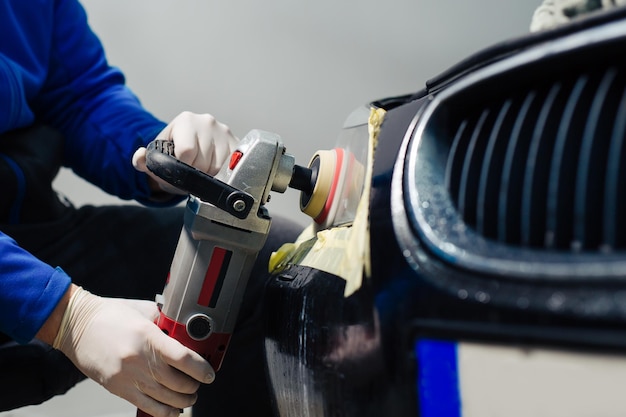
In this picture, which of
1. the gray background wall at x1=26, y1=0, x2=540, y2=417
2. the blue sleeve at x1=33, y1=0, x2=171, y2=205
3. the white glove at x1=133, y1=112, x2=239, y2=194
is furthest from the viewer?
the gray background wall at x1=26, y1=0, x2=540, y2=417

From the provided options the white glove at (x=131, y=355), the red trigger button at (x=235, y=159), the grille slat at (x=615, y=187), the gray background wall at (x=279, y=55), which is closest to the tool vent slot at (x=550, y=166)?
the grille slat at (x=615, y=187)

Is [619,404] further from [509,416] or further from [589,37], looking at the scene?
[589,37]

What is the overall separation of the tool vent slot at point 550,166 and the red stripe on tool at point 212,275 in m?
0.29

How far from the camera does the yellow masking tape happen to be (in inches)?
17.6

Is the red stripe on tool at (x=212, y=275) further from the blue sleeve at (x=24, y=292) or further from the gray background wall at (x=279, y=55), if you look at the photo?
the gray background wall at (x=279, y=55)

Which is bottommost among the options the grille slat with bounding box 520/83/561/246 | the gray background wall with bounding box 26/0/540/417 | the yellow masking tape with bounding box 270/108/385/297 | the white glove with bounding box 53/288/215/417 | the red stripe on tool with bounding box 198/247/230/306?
the white glove with bounding box 53/288/215/417

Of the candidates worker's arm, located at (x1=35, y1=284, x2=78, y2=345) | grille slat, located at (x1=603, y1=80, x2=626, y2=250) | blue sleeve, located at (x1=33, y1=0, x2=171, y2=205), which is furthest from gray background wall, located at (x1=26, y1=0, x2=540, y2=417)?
grille slat, located at (x1=603, y1=80, x2=626, y2=250)

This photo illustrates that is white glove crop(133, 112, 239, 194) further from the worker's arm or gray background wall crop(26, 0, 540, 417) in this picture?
gray background wall crop(26, 0, 540, 417)

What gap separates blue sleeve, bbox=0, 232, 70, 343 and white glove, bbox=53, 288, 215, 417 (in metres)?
0.03

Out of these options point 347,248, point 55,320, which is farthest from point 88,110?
point 347,248

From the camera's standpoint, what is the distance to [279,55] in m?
1.48

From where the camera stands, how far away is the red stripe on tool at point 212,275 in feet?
2.03

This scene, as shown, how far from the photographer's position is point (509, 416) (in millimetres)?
349

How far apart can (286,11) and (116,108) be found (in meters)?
0.58
